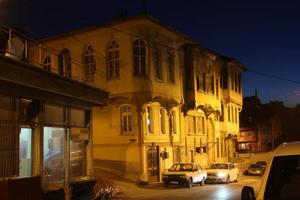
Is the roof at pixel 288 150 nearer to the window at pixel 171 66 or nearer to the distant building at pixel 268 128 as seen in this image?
the window at pixel 171 66

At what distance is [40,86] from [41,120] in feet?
5.32

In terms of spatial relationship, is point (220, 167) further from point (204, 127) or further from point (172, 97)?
point (204, 127)

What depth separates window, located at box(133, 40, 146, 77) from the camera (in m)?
36.9

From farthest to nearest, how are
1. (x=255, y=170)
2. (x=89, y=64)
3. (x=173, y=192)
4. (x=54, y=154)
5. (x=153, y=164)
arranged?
(x=255, y=170) → (x=89, y=64) → (x=153, y=164) → (x=173, y=192) → (x=54, y=154)

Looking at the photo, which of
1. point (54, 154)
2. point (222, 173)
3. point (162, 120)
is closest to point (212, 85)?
point (162, 120)

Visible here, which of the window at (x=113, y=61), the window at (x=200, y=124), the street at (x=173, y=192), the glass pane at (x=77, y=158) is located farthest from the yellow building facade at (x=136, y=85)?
the glass pane at (x=77, y=158)

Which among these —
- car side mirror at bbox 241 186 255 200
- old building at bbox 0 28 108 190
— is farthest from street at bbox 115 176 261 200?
car side mirror at bbox 241 186 255 200

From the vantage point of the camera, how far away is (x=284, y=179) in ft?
18.5

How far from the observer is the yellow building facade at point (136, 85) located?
36.5 meters

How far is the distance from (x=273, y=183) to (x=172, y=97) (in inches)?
1354

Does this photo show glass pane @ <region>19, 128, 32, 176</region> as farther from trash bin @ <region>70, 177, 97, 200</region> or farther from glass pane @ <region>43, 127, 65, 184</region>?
trash bin @ <region>70, 177, 97, 200</region>

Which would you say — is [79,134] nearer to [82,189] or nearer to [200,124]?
[82,189]

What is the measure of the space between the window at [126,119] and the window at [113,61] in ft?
8.06

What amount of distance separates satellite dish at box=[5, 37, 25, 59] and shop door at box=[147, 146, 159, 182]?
1865cm
